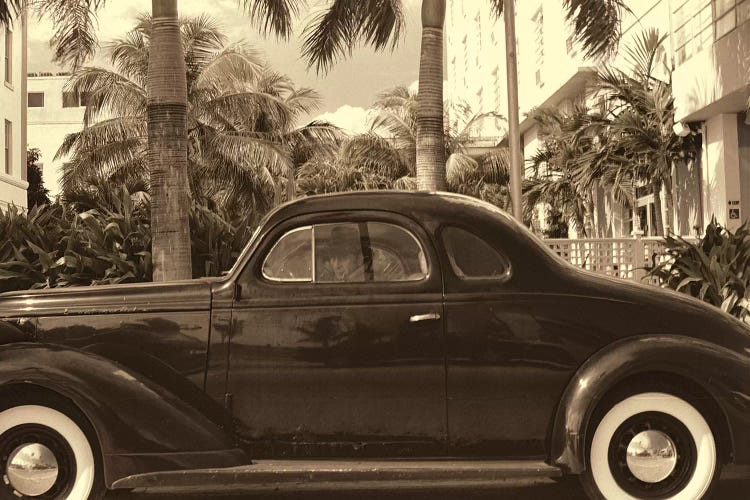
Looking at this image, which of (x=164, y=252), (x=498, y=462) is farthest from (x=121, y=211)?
(x=498, y=462)

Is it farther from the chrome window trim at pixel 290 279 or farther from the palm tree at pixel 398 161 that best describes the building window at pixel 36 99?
the chrome window trim at pixel 290 279

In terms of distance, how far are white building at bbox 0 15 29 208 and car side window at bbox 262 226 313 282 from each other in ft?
104

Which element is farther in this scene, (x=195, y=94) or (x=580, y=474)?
(x=195, y=94)

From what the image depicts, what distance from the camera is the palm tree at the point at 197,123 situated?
30.7 metres

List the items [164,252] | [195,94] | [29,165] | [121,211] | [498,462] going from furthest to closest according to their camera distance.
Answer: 1. [29,165]
2. [195,94]
3. [121,211]
4. [164,252]
5. [498,462]

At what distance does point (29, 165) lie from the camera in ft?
158

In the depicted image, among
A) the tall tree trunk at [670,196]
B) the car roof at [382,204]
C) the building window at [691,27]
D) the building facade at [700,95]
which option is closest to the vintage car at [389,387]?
the car roof at [382,204]

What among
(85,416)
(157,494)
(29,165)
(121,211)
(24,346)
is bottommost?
(157,494)

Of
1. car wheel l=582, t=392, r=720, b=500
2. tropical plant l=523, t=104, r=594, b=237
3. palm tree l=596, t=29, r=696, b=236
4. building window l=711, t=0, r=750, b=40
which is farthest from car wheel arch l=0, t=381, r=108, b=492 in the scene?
tropical plant l=523, t=104, r=594, b=237

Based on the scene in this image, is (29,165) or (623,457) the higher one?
(29,165)

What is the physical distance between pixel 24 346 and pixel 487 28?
2290 inches

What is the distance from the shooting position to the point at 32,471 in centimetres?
475

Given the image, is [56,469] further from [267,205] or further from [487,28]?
[487,28]

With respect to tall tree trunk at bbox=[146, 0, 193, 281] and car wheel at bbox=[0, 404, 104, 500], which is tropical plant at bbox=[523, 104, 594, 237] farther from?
car wheel at bbox=[0, 404, 104, 500]
